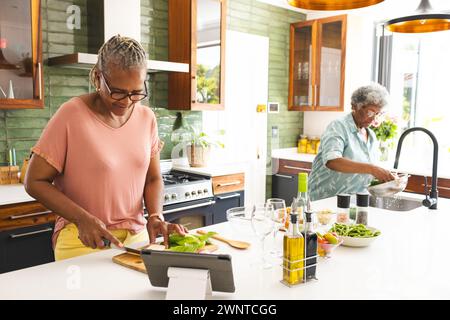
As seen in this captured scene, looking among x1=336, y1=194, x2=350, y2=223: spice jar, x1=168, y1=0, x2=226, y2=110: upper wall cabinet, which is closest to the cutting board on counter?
x1=336, y1=194, x2=350, y2=223: spice jar

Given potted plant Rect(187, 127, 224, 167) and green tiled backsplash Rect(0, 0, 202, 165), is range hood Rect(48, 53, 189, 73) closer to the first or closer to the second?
green tiled backsplash Rect(0, 0, 202, 165)

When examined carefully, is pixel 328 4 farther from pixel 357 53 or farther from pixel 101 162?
pixel 357 53

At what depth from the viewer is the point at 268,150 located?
4.90m

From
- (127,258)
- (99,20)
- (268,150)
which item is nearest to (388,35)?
(268,150)

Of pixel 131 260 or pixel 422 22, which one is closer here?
pixel 131 260

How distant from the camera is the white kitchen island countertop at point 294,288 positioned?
48.1 inches

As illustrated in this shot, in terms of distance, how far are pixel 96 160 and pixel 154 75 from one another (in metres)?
2.32

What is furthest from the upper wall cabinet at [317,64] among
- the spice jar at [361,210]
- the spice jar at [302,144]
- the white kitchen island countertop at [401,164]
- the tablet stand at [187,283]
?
the tablet stand at [187,283]

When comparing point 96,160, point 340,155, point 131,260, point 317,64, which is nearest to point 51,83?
point 96,160

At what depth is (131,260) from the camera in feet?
4.70

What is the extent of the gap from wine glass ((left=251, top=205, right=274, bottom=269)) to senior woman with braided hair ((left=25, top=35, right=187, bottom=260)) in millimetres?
279

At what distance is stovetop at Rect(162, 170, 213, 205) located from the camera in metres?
3.25

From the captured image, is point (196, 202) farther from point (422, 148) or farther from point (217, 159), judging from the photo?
point (422, 148)

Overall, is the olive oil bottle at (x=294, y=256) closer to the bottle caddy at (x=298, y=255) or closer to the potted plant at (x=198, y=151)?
the bottle caddy at (x=298, y=255)
